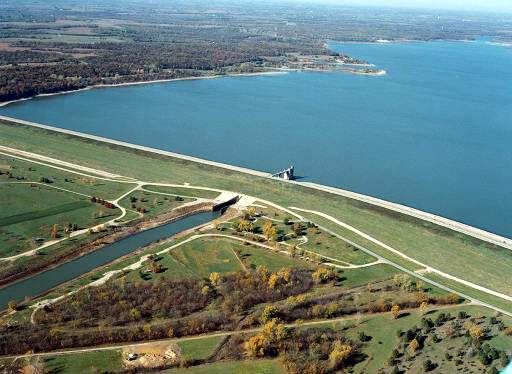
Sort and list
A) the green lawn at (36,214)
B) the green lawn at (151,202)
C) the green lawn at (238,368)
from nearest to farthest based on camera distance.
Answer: the green lawn at (238,368) < the green lawn at (36,214) < the green lawn at (151,202)

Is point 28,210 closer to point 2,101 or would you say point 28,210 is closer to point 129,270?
point 129,270

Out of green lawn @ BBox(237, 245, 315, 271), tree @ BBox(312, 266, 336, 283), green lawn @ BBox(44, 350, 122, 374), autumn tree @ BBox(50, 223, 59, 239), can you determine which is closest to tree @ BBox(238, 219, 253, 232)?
green lawn @ BBox(237, 245, 315, 271)

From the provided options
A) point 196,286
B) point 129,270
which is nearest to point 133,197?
point 129,270

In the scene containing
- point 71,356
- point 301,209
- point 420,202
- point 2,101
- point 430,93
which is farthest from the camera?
Answer: point 430,93

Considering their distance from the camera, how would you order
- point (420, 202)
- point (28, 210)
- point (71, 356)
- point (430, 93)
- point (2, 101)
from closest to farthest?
point (71, 356), point (28, 210), point (420, 202), point (2, 101), point (430, 93)

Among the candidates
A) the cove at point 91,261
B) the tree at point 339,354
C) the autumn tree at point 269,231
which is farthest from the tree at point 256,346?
the cove at point 91,261

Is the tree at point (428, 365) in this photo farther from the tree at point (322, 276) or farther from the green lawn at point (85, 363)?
the green lawn at point (85, 363)
